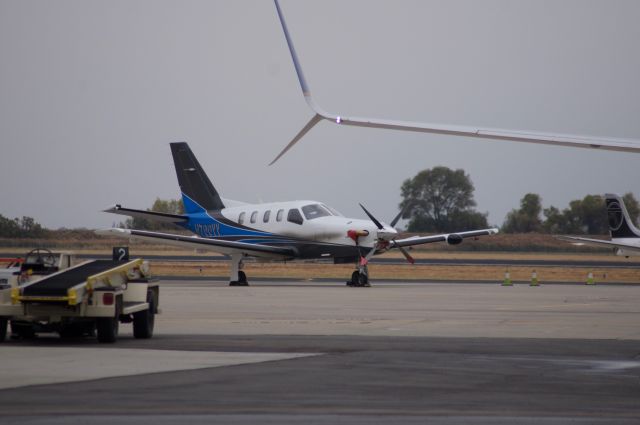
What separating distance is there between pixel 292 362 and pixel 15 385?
377 centimetres

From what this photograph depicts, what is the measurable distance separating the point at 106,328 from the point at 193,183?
2694 cm

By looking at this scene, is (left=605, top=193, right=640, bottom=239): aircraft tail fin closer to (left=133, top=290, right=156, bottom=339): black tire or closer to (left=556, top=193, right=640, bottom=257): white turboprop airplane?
(left=556, top=193, right=640, bottom=257): white turboprop airplane

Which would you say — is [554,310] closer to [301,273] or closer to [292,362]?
[292,362]

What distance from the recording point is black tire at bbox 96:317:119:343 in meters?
15.8

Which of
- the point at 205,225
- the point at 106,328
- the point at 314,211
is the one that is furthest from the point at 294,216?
the point at 106,328

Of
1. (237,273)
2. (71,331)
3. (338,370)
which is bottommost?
(338,370)

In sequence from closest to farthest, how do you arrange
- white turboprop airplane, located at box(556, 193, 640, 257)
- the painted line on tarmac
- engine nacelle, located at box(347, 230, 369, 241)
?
the painted line on tarmac, engine nacelle, located at box(347, 230, 369, 241), white turboprop airplane, located at box(556, 193, 640, 257)

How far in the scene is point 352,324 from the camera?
792 inches

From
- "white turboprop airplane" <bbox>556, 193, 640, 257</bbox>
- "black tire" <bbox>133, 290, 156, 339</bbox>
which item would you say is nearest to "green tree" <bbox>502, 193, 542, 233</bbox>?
"white turboprop airplane" <bbox>556, 193, 640, 257</bbox>

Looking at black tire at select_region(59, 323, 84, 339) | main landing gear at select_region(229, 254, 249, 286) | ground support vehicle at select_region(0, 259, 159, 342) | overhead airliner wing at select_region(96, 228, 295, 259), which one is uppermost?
overhead airliner wing at select_region(96, 228, 295, 259)

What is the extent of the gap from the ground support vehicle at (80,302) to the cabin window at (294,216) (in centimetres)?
2179

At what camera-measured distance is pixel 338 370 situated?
1281 centimetres

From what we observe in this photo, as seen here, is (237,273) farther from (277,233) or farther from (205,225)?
(205,225)

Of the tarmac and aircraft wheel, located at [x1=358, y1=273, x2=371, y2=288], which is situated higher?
aircraft wheel, located at [x1=358, y1=273, x2=371, y2=288]
